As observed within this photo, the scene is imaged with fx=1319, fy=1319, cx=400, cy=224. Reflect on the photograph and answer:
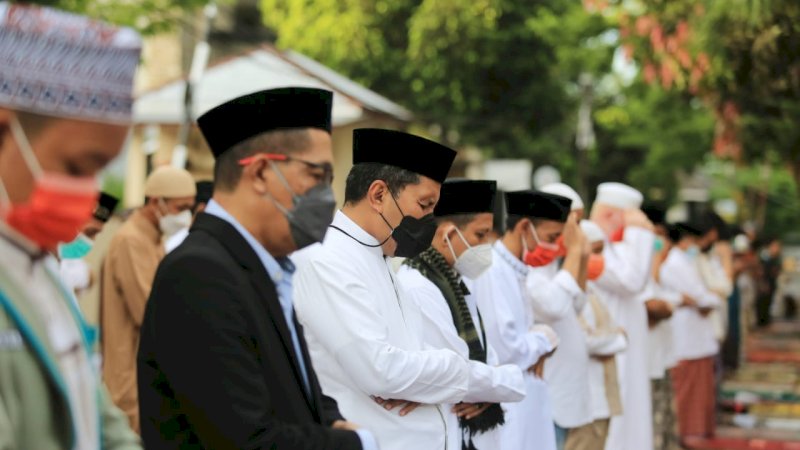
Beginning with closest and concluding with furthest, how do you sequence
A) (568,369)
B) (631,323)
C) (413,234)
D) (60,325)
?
(60,325), (413,234), (568,369), (631,323)

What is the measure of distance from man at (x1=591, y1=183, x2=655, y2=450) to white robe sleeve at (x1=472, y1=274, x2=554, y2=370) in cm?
302

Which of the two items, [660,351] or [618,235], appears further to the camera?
[660,351]

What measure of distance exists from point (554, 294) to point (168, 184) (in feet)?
8.09

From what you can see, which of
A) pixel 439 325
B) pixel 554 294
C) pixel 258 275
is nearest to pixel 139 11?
pixel 554 294

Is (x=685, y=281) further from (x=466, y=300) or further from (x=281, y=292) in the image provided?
(x=281, y=292)

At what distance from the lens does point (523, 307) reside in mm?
7113

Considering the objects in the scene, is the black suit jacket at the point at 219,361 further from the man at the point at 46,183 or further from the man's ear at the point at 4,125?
the man's ear at the point at 4,125

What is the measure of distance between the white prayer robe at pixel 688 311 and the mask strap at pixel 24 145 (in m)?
11.3

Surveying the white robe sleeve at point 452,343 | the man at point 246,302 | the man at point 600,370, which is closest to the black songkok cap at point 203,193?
the man at point 600,370

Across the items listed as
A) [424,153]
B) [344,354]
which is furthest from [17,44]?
[424,153]

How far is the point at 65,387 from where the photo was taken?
2547mm

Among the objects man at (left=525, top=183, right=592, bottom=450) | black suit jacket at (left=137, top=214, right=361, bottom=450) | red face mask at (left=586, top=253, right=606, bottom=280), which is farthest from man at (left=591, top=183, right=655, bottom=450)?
black suit jacket at (left=137, top=214, right=361, bottom=450)

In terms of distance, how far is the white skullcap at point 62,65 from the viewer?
2.56 meters

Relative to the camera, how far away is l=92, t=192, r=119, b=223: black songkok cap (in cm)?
808
